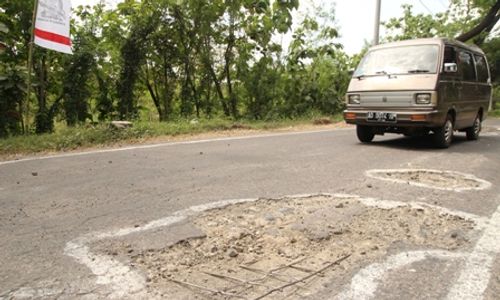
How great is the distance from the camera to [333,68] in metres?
16.4

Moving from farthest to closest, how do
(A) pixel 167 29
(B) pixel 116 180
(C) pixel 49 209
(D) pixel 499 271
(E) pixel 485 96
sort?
(A) pixel 167 29 → (E) pixel 485 96 → (B) pixel 116 180 → (C) pixel 49 209 → (D) pixel 499 271

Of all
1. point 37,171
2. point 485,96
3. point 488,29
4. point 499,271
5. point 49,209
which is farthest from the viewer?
point 488,29

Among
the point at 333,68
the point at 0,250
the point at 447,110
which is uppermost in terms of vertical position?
the point at 333,68

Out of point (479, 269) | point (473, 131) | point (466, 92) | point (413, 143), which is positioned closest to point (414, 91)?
point (413, 143)

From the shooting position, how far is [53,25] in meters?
8.00

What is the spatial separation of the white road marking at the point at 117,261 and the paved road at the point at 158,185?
7 cm

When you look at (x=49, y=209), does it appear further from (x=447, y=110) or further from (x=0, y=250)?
(x=447, y=110)

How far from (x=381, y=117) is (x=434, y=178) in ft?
8.55

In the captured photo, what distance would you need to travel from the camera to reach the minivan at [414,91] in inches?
284

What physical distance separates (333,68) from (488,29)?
12493mm

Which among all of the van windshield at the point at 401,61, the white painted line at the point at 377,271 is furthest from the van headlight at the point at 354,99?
the white painted line at the point at 377,271

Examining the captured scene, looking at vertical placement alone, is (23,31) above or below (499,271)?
above

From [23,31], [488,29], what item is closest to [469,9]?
[488,29]

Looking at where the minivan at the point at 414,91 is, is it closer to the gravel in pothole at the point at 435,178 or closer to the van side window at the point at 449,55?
the van side window at the point at 449,55
